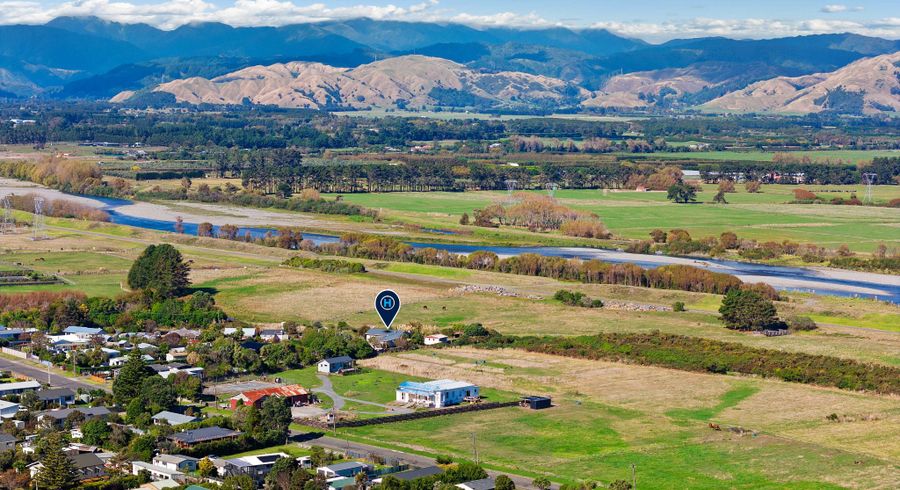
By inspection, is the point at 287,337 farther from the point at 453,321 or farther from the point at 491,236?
the point at 491,236

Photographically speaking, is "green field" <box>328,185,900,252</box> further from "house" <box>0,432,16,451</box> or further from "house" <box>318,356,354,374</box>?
"house" <box>0,432,16,451</box>

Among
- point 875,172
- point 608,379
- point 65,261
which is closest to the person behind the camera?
point 608,379

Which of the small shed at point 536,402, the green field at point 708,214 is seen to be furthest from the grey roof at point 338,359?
the green field at point 708,214

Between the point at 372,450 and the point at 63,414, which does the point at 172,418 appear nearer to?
the point at 63,414

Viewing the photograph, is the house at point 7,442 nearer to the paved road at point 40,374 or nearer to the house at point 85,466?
the house at point 85,466

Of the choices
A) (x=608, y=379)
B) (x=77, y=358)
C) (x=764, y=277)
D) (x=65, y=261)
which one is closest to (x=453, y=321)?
(x=608, y=379)

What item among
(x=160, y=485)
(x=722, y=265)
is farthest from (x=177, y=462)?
(x=722, y=265)

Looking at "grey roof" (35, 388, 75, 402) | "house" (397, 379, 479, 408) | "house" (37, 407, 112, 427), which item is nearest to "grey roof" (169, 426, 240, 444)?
"house" (37, 407, 112, 427)
